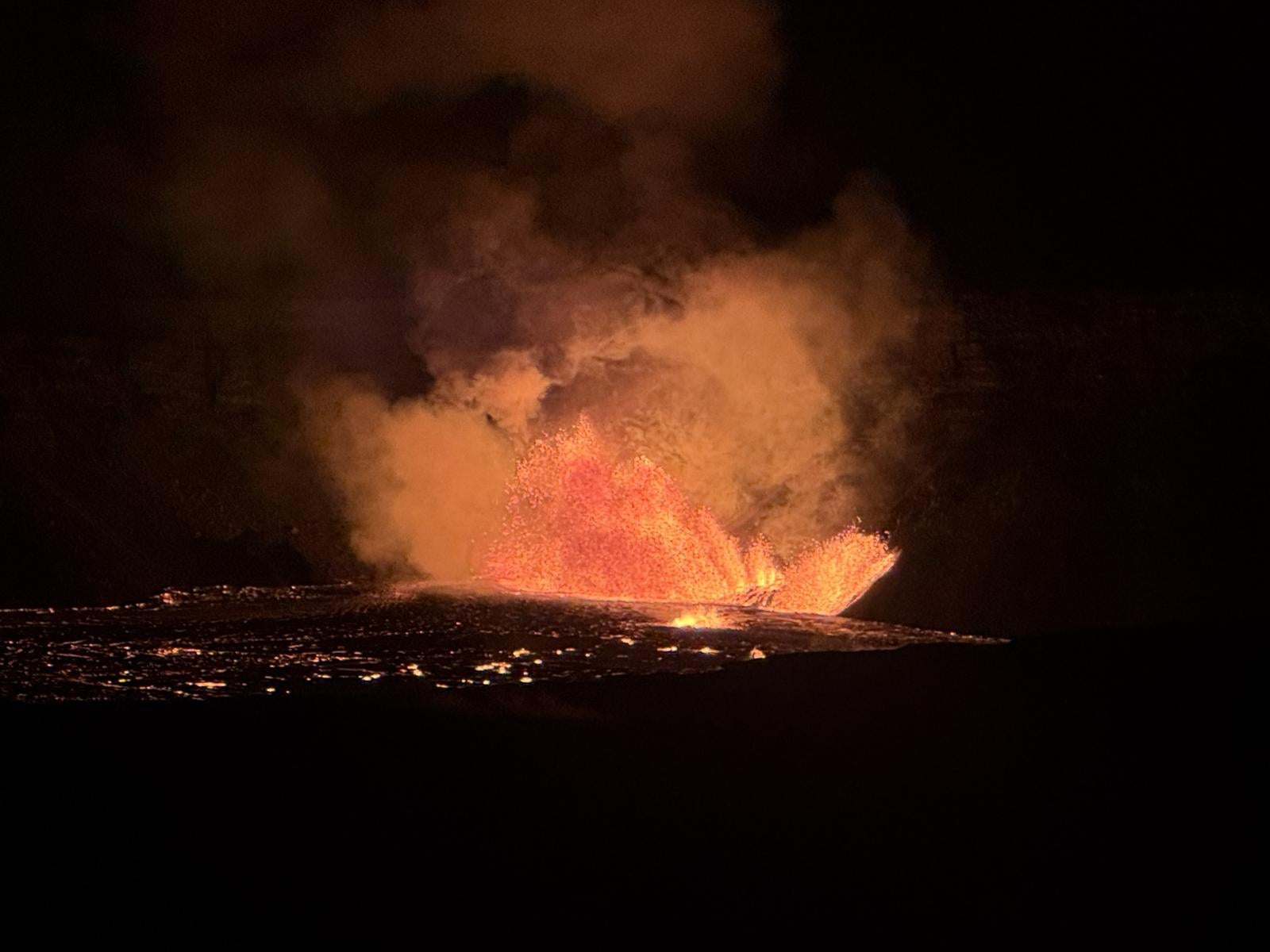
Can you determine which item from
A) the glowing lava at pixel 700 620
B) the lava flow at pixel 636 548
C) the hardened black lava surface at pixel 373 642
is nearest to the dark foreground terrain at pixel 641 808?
the hardened black lava surface at pixel 373 642

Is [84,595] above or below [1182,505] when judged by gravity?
below

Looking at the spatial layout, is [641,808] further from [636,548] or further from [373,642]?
[636,548]

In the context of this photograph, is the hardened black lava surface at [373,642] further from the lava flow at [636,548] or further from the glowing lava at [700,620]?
the lava flow at [636,548]

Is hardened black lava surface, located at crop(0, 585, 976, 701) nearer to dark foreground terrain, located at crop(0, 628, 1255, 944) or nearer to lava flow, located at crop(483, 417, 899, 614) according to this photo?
dark foreground terrain, located at crop(0, 628, 1255, 944)

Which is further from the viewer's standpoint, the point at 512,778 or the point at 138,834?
the point at 512,778

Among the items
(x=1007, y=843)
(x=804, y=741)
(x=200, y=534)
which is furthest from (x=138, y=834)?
(x=200, y=534)

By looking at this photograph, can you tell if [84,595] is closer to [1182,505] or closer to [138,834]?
[138,834]

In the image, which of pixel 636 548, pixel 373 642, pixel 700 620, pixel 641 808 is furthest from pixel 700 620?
pixel 641 808

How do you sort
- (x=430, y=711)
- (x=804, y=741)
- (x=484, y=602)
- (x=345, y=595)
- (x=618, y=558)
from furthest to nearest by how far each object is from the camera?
(x=618, y=558), (x=345, y=595), (x=484, y=602), (x=430, y=711), (x=804, y=741)

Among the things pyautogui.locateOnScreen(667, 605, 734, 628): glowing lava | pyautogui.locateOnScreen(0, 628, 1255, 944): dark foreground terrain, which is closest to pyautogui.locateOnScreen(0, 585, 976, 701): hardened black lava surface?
pyautogui.locateOnScreen(667, 605, 734, 628): glowing lava
